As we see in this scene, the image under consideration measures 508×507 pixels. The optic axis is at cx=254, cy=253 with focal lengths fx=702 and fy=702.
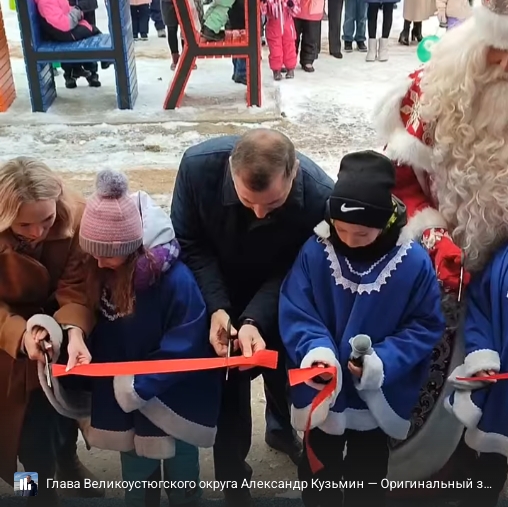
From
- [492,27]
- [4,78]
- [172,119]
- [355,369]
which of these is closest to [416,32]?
[172,119]

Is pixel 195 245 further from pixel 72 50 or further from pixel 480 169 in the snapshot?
pixel 72 50

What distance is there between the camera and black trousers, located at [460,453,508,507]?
2.39 metres

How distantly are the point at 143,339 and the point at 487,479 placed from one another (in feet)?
4.21

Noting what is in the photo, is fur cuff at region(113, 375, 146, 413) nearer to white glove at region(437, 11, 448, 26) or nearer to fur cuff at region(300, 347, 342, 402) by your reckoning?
fur cuff at region(300, 347, 342, 402)

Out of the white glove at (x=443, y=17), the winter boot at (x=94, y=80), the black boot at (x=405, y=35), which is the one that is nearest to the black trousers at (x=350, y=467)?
the winter boot at (x=94, y=80)

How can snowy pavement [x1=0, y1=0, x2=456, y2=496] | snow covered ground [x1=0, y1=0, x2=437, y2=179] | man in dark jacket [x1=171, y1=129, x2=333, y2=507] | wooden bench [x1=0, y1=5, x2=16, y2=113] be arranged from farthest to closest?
wooden bench [x1=0, y1=5, x2=16, y2=113] < snow covered ground [x1=0, y1=0, x2=437, y2=179] < snowy pavement [x1=0, y1=0, x2=456, y2=496] < man in dark jacket [x1=171, y1=129, x2=333, y2=507]

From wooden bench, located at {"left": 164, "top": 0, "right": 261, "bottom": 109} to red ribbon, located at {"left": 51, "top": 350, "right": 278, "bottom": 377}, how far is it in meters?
4.88

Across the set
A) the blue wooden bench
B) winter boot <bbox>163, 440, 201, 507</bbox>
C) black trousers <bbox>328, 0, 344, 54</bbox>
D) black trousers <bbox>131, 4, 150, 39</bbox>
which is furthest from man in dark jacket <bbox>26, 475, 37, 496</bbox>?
black trousers <bbox>131, 4, 150, 39</bbox>

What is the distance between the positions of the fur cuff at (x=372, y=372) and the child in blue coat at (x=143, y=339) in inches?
19.4

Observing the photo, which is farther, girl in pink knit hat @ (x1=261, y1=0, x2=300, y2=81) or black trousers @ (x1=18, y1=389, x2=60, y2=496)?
girl in pink knit hat @ (x1=261, y1=0, x2=300, y2=81)

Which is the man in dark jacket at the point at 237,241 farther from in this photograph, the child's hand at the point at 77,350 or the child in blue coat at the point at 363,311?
the child's hand at the point at 77,350

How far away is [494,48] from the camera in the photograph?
7.45 ft

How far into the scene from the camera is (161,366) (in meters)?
2.12

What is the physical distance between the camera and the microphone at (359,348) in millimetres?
2039
